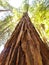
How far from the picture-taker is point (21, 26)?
1.20 meters

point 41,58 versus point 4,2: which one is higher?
point 4,2

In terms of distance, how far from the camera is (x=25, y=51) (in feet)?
3.27

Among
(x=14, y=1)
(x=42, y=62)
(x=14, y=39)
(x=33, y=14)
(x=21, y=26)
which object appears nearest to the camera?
(x=42, y=62)

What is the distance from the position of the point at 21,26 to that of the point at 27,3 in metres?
0.34

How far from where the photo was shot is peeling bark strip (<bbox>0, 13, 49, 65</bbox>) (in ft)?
3.09

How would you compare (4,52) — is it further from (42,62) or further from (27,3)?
(27,3)

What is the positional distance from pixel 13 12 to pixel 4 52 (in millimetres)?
518

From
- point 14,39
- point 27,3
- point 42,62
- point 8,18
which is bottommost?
point 42,62

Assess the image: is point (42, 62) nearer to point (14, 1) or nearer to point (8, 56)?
point (8, 56)

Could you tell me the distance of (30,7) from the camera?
1444 mm

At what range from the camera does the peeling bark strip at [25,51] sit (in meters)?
0.94

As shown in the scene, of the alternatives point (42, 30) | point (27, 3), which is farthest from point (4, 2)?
point (42, 30)

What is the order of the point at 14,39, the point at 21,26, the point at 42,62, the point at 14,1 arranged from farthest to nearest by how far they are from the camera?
the point at 14,1
the point at 21,26
the point at 14,39
the point at 42,62

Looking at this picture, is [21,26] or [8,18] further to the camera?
[8,18]
